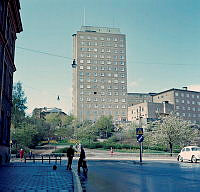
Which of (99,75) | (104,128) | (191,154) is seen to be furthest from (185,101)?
(191,154)

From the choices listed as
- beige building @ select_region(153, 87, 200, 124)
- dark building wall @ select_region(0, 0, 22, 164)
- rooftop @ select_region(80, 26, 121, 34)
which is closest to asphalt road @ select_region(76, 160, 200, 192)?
dark building wall @ select_region(0, 0, 22, 164)

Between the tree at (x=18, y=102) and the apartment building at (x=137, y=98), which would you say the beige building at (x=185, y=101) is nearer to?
the apartment building at (x=137, y=98)

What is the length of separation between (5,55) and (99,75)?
406ft

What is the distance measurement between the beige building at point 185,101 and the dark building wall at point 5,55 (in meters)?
116

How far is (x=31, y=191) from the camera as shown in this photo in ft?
28.4

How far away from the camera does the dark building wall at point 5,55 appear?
20344 mm

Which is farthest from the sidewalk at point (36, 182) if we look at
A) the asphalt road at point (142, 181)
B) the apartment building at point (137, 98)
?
the apartment building at point (137, 98)

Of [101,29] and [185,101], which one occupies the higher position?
[101,29]

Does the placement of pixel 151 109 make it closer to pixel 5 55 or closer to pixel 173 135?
pixel 173 135

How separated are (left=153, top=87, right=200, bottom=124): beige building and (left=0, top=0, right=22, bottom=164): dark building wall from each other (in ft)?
381

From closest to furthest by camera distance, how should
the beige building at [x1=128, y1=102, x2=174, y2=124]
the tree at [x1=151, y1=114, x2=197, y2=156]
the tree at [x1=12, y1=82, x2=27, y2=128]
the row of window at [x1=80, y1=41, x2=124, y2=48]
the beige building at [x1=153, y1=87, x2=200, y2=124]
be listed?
the tree at [x1=151, y1=114, x2=197, y2=156] → the tree at [x1=12, y1=82, x2=27, y2=128] → the beige building at [x1=128, y1=102, x2=174, y2=124] → the beige building at [x1=153, y1=87, x2=200, y2=124] → the row of window at [x1=80, y1=41, x2=124, y2=48]

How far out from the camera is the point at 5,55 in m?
22.2

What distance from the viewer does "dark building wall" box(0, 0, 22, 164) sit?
20.3 meters

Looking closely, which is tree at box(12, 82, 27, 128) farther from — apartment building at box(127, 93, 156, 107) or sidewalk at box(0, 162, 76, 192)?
apartment building at box(127, 93, 156, 107)
